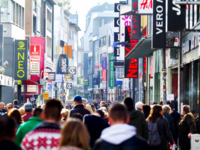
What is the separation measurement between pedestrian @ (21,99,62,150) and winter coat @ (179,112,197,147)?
771 cm

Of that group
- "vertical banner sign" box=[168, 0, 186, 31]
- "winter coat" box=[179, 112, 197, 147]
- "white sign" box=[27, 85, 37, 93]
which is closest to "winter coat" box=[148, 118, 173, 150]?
"winter coat" box=[179, 112, 197, 147]

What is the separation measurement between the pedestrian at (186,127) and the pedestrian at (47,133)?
7638mm

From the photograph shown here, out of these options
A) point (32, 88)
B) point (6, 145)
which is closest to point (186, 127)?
point (6, 145)

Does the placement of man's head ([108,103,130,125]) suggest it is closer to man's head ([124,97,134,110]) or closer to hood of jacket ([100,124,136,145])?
hood of jacket ([100,124,136,145])

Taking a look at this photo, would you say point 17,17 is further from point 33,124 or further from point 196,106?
point 33,124

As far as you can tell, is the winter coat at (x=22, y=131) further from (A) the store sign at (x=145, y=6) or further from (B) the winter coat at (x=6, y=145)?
(A) the store sign at (x=145, y=6)

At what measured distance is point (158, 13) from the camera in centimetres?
2053

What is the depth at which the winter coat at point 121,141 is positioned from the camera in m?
4.71

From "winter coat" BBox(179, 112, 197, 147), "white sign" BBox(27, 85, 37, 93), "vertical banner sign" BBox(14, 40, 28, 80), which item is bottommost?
"winter coat" BBox(179, 112, 197, 147)

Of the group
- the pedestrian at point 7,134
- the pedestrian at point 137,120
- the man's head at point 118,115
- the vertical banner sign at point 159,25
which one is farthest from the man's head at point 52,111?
the vertical banner sign at point 159,25

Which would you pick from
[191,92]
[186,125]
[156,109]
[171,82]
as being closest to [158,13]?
[191,92]

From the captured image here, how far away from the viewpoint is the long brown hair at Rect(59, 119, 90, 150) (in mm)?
4270

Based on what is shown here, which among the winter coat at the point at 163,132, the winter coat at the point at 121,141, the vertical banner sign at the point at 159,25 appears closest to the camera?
the winter coat at the point at 121,141

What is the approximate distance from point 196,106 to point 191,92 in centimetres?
137
